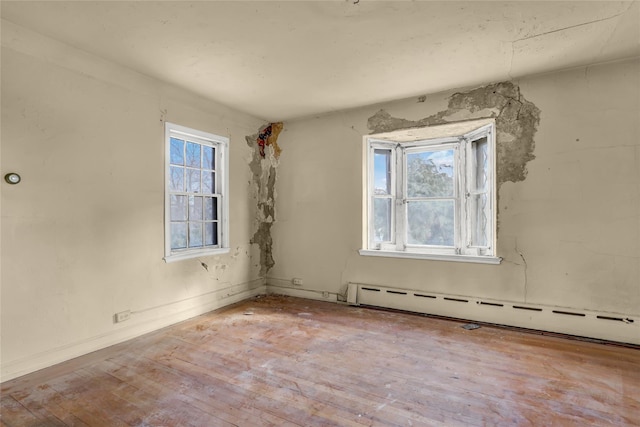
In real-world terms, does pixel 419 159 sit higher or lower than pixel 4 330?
higher

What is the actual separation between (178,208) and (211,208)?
544mm

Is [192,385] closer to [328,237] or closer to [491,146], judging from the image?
[328,237]

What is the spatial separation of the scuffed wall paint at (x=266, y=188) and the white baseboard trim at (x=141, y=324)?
0.45 m

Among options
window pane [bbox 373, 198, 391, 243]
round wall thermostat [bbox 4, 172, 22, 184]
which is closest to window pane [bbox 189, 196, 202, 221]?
round wall thermostat [bbox 4, 172, 22, 184]

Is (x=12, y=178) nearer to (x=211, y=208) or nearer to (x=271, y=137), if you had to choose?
(x=211, y=208)

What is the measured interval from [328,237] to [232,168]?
164 cm

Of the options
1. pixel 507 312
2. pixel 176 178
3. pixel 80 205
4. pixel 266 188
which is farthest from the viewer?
pixel 266 188

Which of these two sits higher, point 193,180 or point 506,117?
point 506,117

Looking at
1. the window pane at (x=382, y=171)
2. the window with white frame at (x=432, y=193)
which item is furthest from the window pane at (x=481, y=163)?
the window pane at (x=382, y=171)

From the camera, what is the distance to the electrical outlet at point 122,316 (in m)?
2.99

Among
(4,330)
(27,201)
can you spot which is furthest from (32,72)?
(4,330)

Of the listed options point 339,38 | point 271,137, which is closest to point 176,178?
point 271,137

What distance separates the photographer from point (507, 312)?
3.38 meters

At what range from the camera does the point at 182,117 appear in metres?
3.63
